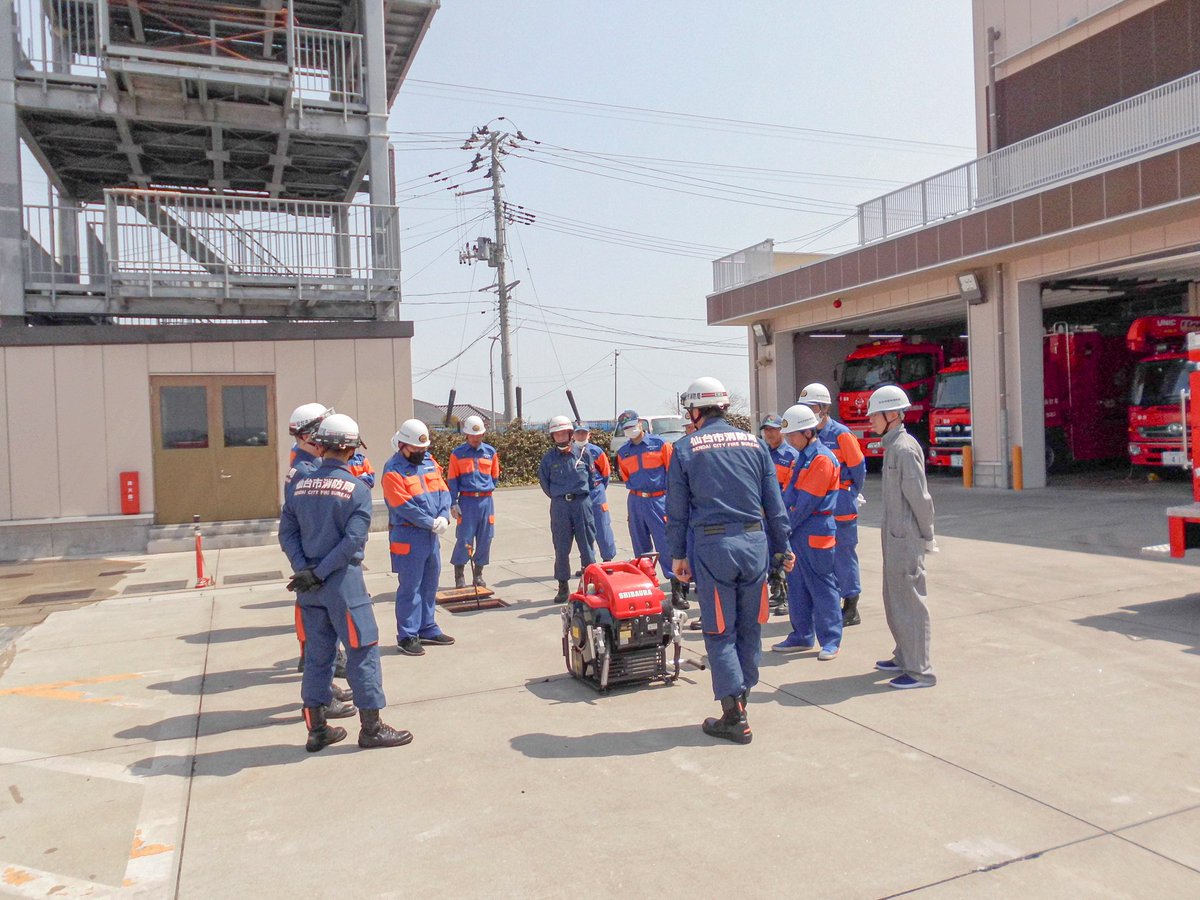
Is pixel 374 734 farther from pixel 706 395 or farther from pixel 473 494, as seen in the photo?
pixel 473 494

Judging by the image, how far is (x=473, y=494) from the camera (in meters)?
9.15

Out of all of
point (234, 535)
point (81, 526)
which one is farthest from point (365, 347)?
point (81, 526)

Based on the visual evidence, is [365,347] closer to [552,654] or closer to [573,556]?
[573,556]

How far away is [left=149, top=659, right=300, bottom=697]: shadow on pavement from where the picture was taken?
6.41m

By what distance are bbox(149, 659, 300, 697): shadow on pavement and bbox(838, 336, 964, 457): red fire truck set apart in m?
17.8

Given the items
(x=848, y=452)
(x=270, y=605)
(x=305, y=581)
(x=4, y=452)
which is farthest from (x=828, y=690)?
(x=4, y=452)

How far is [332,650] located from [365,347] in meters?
10.3

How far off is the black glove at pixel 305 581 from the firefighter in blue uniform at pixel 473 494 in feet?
12.8

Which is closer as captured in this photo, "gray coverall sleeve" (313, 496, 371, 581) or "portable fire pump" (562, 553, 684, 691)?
"gray coverall sleeve" (313, 496, 371, 581)

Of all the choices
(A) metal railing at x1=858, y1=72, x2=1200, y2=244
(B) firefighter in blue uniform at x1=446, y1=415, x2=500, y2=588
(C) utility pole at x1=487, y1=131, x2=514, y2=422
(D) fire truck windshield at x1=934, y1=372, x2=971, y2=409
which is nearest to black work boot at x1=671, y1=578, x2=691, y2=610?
(B) firefighter in blue uniform at x1=446, y1=415, x2=500, y2=588

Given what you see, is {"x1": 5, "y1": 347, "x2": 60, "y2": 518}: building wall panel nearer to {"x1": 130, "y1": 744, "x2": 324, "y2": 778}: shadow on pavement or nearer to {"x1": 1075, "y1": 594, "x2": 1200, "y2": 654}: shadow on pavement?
{"x1": 130, "y1": 744, "x2": 324, "y2": 778}: shadow on pavement

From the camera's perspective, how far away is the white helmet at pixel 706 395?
5.30m

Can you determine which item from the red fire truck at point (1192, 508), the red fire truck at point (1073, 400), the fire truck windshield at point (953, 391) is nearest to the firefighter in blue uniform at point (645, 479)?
the red fire truck at point (1192, 508)

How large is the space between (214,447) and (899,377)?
53.7ft
